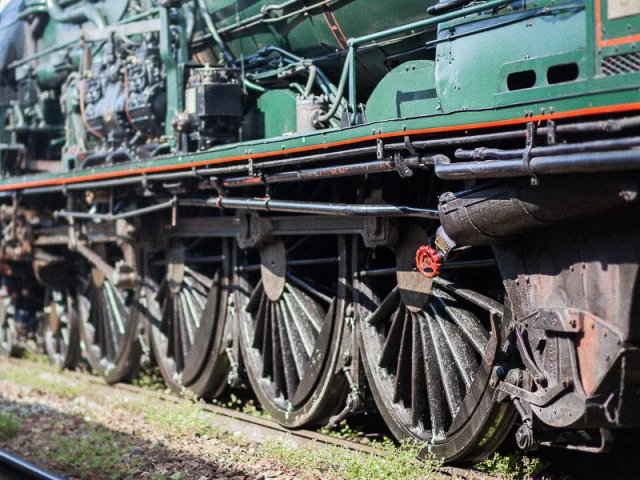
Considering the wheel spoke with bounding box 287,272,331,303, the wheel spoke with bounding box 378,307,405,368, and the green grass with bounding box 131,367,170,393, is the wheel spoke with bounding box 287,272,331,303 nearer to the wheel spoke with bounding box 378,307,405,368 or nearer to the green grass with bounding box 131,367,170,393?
the wheel spoke with bounding box 378,307,405,368

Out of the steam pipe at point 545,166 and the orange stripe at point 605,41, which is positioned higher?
the orange stripe at point 605,41

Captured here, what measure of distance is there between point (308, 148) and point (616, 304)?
7.97 ft

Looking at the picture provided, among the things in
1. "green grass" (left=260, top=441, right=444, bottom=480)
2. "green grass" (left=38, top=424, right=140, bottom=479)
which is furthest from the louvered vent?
"green grass" (left=38, top=424, right=140, bottom=479)

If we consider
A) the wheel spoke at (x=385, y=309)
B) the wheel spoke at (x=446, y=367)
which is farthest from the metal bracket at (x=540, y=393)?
the wheel spoke at (x=385, y=309)

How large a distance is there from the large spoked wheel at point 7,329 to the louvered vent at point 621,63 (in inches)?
393

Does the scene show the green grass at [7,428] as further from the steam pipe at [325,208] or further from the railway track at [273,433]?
the steam pipe at [325,208]

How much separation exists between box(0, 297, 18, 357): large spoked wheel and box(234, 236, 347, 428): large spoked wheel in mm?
5309

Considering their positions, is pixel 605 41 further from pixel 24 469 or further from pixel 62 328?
pixel 62 328

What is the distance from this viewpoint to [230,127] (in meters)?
7.89

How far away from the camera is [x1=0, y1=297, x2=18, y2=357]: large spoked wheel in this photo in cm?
1246

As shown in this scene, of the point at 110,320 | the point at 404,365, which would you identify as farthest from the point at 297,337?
the point at 110,320

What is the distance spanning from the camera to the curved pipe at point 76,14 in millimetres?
10016

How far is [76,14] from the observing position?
10.4m

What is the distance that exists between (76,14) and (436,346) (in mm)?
6345
